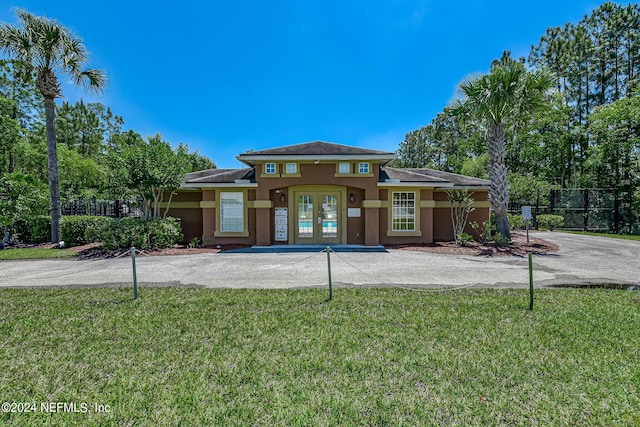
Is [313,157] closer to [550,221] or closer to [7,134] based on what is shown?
[550,221]

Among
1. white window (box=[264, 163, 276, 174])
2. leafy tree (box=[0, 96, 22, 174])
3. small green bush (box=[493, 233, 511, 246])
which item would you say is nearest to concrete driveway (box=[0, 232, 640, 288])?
small green bush (box=[493, 233, 511, 246])

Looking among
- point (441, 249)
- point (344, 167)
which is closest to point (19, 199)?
point (344, 167)

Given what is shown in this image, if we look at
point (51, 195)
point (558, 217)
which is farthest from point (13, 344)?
point (558, 217)

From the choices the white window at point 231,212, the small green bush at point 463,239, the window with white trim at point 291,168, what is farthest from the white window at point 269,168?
the small green bush at point 463,239

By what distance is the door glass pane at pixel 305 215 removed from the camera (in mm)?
13914

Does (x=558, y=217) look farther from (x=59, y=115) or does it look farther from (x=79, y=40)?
(x=59, y=115)

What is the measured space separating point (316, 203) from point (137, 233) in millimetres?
7627

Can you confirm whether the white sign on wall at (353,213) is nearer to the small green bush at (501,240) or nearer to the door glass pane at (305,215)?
the door glass pane at (305,215)

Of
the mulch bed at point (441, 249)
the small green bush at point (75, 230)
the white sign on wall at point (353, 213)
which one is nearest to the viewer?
the mulch bed at point (441, 249)

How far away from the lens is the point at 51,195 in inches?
531

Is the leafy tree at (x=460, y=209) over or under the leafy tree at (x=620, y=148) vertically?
under

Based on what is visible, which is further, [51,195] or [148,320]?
[51,195]

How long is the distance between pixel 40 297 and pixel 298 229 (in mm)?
9288

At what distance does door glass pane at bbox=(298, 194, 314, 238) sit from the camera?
45.6 ft
